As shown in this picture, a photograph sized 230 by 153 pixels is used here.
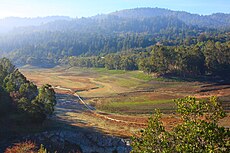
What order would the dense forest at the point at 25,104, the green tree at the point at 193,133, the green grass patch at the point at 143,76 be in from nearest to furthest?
the green tree at the point at 193,133
the dense forest at the point at 25,104
the green grass patch at the point at 143,76

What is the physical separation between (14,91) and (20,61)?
441 feet

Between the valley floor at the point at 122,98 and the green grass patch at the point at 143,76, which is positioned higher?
the green grass patch at the point at 143,76

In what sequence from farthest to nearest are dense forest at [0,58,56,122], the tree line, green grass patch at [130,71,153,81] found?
green grass patch at [130,71,153,81] < the tree line < dense forest at [0,58,56,122]

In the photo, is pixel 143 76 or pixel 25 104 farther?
pixel 143 76

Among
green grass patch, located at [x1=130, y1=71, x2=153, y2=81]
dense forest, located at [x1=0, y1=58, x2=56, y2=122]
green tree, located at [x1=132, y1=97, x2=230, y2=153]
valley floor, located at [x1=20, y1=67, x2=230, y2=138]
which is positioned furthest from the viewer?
green grass patch, located at [x1=130, y1=71, x2=153, y2=81]

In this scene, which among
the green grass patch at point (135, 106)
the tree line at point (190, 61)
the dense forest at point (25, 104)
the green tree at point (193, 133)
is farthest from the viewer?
the tree line at point (190, 61)

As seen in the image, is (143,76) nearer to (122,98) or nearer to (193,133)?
(122,98)

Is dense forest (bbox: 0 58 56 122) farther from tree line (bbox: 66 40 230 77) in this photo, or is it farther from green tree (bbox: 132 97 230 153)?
tree line (bbox: 66 40 230 77)

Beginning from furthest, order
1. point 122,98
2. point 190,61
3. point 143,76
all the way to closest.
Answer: point 143,76 → point 190,61 → point 122,98

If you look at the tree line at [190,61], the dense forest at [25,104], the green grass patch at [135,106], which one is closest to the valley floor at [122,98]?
the green grass patch at [135,106]

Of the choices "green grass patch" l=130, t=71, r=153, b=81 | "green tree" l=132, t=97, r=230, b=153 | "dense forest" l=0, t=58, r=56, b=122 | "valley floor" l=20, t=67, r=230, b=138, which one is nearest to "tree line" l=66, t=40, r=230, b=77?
"green grass patch" l=130, t=71, r=153, b=81

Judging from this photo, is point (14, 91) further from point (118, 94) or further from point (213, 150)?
point (213, 150)

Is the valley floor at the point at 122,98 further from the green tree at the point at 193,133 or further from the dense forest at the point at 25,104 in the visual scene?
the green tree at the point at 193,133

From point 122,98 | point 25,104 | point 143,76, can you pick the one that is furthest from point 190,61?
point 25,104
